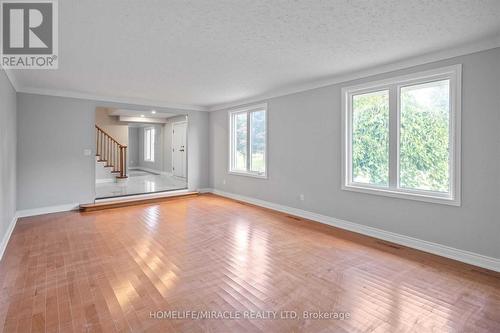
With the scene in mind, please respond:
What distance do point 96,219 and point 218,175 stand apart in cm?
330

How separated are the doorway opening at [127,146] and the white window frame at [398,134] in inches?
205

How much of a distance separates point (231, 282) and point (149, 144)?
11.3m

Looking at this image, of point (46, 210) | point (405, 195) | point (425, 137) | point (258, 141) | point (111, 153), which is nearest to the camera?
point (425, 137)

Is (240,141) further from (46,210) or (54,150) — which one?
(46,210)

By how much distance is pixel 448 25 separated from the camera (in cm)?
256

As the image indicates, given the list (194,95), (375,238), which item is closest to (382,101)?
(375,238)

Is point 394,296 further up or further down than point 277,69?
further down

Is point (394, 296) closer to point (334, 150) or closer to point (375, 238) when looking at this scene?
point (375, 238)

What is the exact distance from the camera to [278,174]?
5.59 metres

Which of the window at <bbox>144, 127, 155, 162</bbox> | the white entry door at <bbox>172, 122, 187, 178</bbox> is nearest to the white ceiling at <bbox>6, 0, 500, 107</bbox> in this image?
the white entry door at <bbox>172, 122, 187, 178</bbox>

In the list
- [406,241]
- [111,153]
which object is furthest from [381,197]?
[111,153]

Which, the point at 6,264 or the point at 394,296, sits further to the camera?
the point at 6,264

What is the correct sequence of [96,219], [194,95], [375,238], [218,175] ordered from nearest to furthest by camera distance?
[375,238] → [96,219] → [194,95] → [218,175]

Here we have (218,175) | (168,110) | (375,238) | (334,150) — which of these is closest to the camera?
(375,238)
